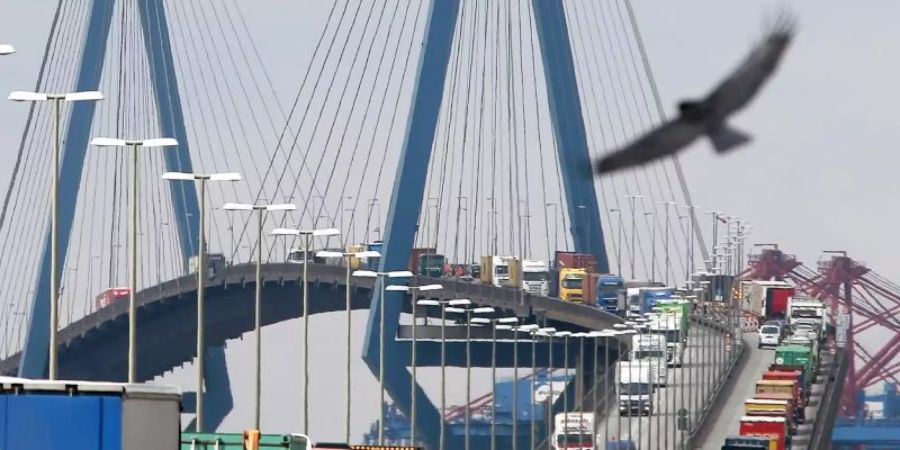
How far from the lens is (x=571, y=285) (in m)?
158

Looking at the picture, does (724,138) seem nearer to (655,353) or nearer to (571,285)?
(655,353)

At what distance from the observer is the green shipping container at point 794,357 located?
469 ft

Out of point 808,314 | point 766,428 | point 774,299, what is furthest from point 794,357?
point 774,299

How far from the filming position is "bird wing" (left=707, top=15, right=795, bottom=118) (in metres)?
19.0

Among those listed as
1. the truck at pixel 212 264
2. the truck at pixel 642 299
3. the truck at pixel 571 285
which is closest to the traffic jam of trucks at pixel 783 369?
the truck at pixel 642 299

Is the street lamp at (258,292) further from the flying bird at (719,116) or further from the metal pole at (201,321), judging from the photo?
the flying bird at (719,116)

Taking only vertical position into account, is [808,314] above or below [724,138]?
below

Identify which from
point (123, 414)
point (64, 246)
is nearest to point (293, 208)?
point (123, 414)

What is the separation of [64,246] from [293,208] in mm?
59957

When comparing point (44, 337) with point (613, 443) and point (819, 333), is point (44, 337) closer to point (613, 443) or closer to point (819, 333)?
point (613, 443)

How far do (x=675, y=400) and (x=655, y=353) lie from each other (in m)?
13.8

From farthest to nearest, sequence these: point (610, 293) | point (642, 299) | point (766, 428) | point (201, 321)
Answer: point (610, 293) < point (642, 299) < point (766, 428) < point (201, 321)

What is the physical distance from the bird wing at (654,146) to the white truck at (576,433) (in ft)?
303

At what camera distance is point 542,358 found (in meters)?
180
